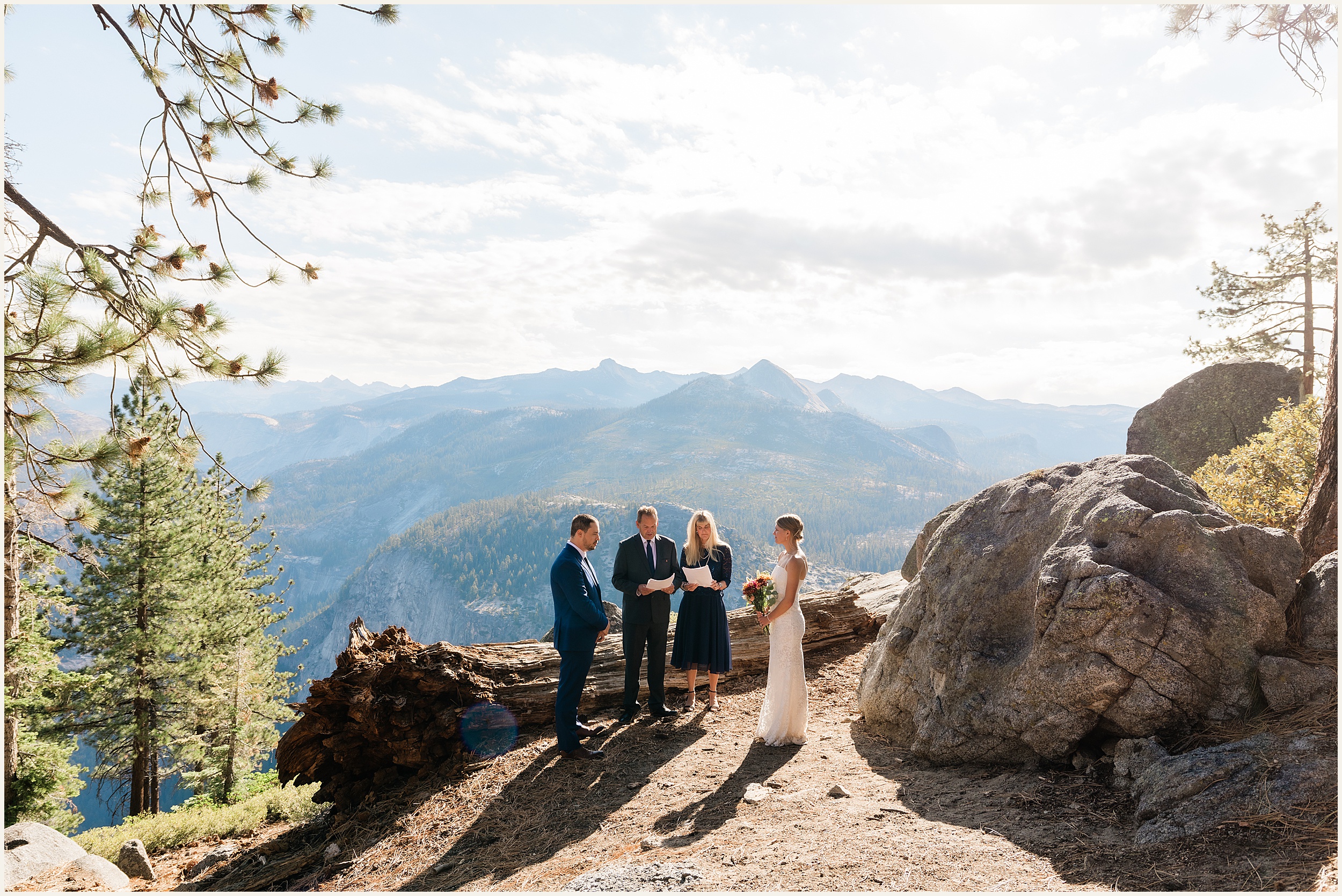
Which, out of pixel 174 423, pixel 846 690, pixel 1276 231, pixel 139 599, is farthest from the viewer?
pixel 139 599

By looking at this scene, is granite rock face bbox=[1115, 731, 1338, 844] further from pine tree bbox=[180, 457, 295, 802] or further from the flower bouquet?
pine tree bbox=[180, 457, 295, 802]

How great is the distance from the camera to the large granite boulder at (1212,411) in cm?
1623

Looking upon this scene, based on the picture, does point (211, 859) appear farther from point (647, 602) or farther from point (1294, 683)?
point (1294, 683)

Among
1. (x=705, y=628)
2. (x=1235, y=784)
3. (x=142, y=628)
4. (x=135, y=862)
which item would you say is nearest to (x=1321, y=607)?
(x=1235, y=784)

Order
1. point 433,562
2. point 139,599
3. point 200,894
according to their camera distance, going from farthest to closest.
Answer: point 433,562
point 139,599
point 200,894

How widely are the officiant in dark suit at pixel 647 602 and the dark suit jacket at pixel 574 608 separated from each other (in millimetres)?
717

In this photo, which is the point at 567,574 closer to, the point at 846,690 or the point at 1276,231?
the point at 846,690

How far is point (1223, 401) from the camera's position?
1664cm

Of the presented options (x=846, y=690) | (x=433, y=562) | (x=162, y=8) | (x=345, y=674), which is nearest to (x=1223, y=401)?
(x=846, y=690)

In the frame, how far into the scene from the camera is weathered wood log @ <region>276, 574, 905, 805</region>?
678cm

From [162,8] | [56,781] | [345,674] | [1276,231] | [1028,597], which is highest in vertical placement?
[1276,231]

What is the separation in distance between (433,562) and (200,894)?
193926 mm

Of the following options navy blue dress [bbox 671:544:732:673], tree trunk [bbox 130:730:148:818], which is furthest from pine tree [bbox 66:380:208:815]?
navy blue dress [bbox 671:544:732:673]

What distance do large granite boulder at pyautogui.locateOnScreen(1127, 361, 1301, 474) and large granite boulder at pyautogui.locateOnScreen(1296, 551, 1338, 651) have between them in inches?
504
